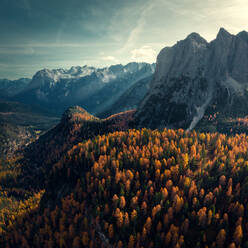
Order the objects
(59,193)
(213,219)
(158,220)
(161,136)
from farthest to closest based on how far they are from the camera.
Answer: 1. (161,136)
2. (59,193)
3. (158,220)
4. (213,219)

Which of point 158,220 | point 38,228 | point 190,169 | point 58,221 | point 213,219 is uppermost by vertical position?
point 190,169

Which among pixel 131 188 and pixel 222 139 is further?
pixel 222 139

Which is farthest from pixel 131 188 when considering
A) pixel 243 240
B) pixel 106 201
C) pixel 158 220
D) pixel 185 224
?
pixel 243 240

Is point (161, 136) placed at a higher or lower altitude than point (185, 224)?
higher

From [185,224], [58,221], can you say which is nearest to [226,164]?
[185,224]

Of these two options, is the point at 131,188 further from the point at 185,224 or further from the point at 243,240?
the point at 243,240

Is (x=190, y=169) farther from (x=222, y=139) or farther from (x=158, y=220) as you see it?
(x=222, y=139)

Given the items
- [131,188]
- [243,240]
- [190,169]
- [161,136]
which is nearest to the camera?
[243,240]
